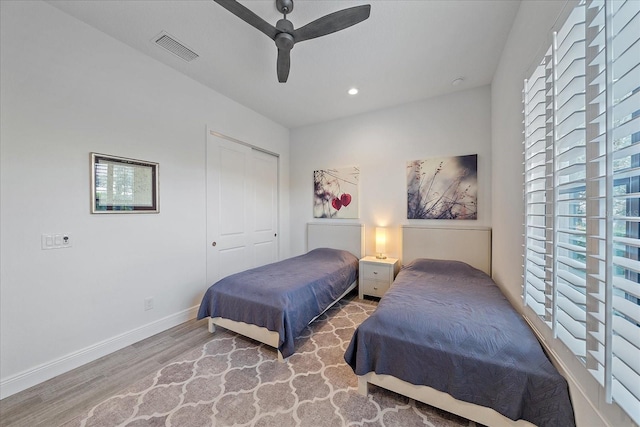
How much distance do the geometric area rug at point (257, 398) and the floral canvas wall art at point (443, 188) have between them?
2146 mm

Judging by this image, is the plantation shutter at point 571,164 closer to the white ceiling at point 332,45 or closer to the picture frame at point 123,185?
the white ceiling at point 332,45

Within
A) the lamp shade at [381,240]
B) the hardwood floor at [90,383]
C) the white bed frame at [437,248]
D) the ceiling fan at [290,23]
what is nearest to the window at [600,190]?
the white bed frame at [437,248]

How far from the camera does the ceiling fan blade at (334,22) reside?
1.49 meters

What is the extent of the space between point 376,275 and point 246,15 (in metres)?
3.01

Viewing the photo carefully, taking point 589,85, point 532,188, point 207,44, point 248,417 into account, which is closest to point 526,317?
point 532,188

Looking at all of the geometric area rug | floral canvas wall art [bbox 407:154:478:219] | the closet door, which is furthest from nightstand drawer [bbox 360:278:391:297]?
the closet door

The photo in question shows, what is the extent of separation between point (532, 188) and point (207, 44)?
9.55ft

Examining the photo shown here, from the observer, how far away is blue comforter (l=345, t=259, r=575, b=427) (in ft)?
3.78

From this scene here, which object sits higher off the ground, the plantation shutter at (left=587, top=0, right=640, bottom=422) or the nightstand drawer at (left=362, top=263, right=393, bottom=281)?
the plantation shutter at (left=587, top=0, right=640, bottom=422)

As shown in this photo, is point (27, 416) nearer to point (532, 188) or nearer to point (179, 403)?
point (179, 403)

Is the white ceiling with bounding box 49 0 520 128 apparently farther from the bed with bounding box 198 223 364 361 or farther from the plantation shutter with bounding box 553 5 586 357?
the bed with bounding box 198 223 364 361

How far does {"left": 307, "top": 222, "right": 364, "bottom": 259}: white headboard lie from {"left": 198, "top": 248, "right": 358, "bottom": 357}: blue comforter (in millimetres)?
755

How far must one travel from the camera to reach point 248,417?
1.46m

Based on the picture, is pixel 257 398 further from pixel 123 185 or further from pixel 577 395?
pixel 123 185
